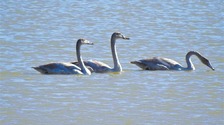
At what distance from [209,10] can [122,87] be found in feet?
53.9

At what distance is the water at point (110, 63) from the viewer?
16219 mm

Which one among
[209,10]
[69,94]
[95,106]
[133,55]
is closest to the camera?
[95,106]

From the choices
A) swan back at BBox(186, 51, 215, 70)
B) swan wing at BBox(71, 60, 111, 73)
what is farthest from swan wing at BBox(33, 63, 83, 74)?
swan back at BBox(186, 51, 215, 70)

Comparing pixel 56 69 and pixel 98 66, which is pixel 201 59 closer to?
pixel 98 66

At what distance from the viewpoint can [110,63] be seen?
22438 mm

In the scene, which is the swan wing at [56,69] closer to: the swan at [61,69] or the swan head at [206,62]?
the swan at [61,69]

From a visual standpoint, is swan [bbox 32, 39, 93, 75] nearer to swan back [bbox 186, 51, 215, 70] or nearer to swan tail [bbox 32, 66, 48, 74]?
swan tail [bbox 32, 66, 48, 74]

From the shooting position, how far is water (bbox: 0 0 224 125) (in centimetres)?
1622

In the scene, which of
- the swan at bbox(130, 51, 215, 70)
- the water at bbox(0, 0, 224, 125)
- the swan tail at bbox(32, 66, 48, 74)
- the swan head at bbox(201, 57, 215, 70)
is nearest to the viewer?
the water at bbox(0, 0, 224, 125)

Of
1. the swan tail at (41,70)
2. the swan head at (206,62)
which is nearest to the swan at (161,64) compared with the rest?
the swan head at (206,62)

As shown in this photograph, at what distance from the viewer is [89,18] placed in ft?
106

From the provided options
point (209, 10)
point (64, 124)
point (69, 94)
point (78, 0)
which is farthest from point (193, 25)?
point (64, 124)

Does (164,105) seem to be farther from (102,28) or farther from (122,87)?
(102,28)

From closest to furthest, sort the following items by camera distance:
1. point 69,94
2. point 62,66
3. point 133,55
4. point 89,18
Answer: point 69,94, point 62,66, point 133,55, point 89,18
